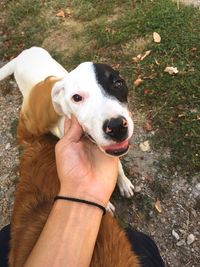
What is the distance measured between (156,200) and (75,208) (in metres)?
1.49

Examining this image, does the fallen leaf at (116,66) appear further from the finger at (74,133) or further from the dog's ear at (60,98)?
the finger at (74,133)

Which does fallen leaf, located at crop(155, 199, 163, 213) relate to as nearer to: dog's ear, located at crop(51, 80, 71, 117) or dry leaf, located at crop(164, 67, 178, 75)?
dog's ear, located at crop(51, 80, 71, 117)

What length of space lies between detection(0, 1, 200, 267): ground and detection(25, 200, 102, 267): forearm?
1.33m

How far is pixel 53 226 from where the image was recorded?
69.0 inches

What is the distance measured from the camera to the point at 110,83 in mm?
2482

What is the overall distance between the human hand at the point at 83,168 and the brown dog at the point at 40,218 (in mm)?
135

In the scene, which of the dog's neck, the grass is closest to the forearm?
the dog's neck

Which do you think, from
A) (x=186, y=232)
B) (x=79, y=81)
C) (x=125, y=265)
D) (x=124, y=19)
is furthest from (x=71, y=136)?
(x=124, y=19)

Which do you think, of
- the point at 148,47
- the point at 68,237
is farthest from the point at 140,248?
the point at 148,47

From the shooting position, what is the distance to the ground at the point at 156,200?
2.98 m

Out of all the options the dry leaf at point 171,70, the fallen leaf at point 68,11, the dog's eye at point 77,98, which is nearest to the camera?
the dog's eye at point 77,98

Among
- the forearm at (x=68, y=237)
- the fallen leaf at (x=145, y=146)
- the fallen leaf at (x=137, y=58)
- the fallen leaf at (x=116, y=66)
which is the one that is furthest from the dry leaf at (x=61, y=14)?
the forearm at (x=68, y=237)

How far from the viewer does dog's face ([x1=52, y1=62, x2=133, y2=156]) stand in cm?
221

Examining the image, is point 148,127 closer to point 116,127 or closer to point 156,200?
point 156,200
